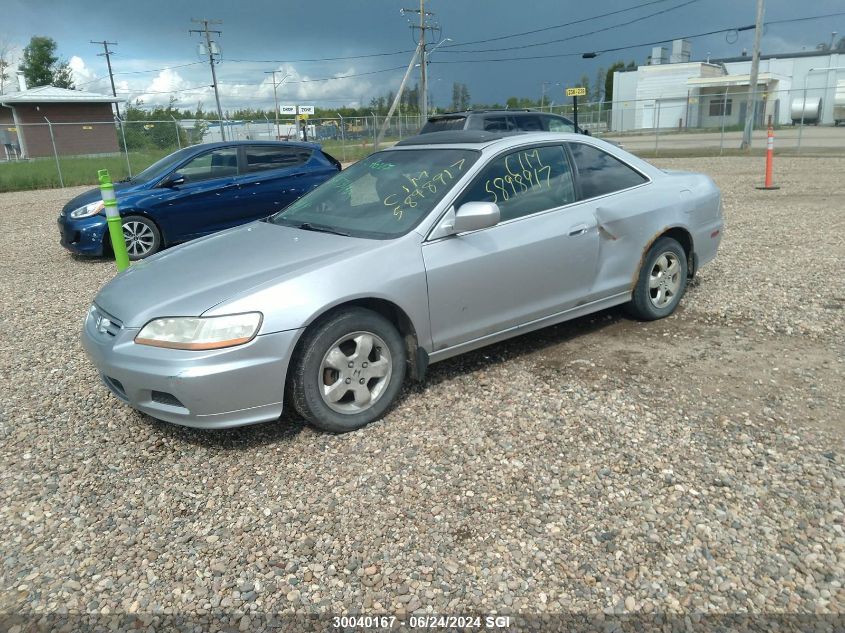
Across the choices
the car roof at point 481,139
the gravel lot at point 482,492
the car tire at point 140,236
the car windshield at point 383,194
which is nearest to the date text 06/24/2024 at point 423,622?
the gravel lot at point 482,492

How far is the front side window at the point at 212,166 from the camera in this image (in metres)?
9.12

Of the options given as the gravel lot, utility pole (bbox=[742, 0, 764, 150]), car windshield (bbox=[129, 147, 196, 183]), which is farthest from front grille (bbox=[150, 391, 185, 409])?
utility pole (bbox=[742, 0, 764, 150])

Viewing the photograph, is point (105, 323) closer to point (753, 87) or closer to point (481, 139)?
point (481, 139)

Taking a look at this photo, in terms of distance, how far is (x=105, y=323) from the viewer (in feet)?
12.0

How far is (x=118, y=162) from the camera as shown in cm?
2588

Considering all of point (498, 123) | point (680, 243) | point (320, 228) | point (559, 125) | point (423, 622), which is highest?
point (498, 123)

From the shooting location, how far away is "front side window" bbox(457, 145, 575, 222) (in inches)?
163

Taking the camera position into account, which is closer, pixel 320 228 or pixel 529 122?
pixel 320 228

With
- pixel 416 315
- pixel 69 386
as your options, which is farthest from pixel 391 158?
pixel 69 386

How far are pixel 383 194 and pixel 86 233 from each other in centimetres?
598

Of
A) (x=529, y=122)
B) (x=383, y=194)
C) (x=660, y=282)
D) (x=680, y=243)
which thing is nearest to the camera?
(x=383, y=194)

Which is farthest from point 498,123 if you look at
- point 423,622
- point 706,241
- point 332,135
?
point 332,135

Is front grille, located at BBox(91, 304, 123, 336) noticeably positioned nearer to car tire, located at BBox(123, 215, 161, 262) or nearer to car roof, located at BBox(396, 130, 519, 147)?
car roof, located at BBox(396, 130, 519, 147)

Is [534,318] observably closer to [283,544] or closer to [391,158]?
[391,158]
